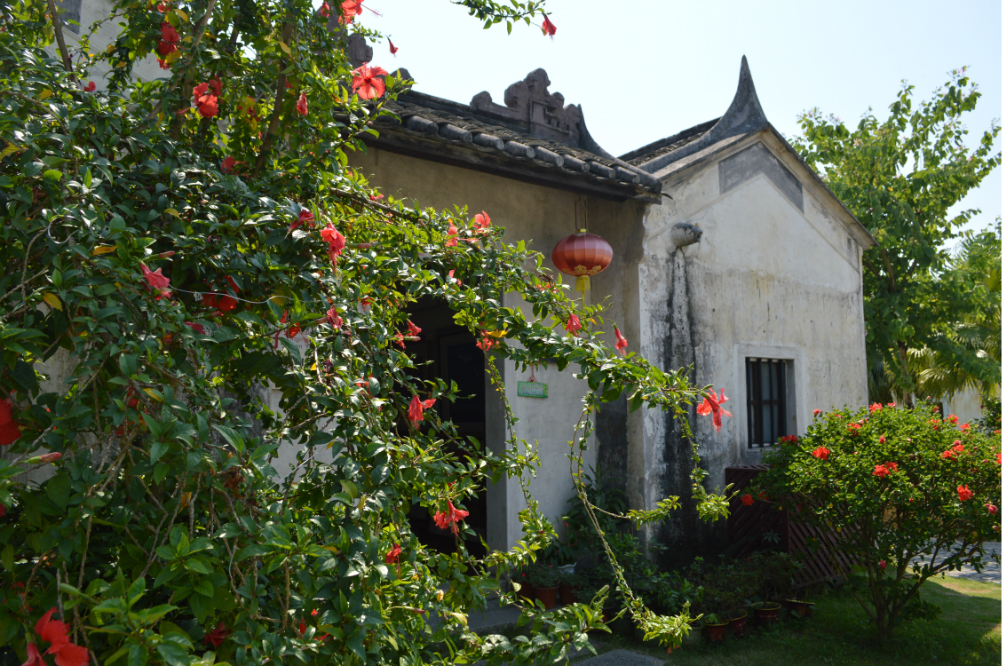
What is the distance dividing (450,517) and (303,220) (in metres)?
0.90

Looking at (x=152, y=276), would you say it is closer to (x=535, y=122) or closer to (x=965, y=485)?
(x=965, y=485)

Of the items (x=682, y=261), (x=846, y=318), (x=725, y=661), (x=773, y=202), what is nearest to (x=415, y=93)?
(x=682, y=261)

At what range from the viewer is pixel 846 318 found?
818cm

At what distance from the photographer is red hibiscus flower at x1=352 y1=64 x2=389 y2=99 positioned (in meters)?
2.35

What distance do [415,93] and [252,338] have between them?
15.5 feet

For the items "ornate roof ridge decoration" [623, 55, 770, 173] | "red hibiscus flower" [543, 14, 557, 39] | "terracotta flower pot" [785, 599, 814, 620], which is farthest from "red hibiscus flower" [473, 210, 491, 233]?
"terracotta flower pot" [785, 599, 814, 620]

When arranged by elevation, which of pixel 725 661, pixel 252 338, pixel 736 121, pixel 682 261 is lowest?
pixel 725 661

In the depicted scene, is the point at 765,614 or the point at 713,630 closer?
the point at 713,630

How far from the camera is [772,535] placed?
19.6ft

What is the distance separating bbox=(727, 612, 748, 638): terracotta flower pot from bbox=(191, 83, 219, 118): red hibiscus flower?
4.94 m

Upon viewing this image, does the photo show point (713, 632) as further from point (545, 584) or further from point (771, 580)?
point (545, 584)

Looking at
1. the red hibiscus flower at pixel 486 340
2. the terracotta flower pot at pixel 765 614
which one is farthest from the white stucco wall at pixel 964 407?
the red hibiscus flower at pixel 486 340

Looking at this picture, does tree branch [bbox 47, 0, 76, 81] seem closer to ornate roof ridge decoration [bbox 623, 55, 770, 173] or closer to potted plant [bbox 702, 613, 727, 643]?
potted plant [bbox 702, 613, 727, 643]

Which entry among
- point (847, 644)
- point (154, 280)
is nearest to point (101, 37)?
point (154, 280)
